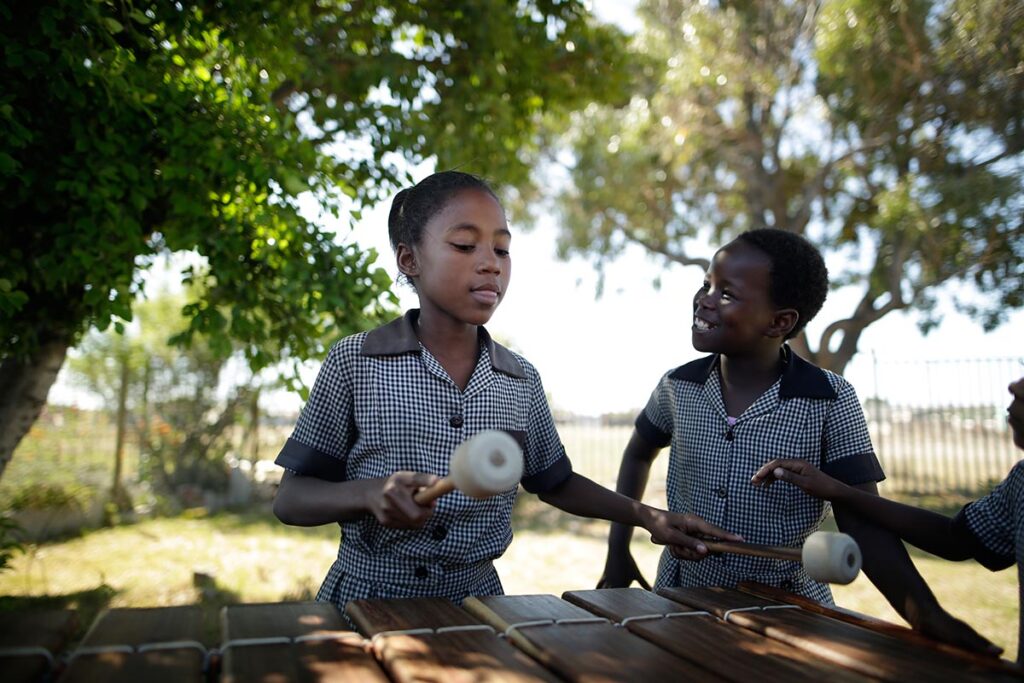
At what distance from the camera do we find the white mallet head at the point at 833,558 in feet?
5.11

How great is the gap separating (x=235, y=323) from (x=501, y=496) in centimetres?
226

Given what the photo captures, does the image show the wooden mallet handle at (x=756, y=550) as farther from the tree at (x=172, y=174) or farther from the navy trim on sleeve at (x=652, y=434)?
the tree at (x=172, y=174)

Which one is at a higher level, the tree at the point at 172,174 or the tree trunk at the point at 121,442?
the tree at the point at 172,174

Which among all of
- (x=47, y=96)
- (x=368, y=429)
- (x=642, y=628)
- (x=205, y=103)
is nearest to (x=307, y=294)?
(x=205, y=103)

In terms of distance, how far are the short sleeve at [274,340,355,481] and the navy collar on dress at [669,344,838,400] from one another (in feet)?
3.86

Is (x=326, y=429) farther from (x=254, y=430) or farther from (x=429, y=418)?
(x=254, y=430)

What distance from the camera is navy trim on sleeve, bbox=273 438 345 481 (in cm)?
198

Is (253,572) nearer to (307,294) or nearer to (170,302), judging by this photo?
(307,294)

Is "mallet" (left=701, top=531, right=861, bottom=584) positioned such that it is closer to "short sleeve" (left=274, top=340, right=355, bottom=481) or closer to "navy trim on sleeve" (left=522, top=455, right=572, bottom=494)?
"navy trim on sleeve" (left=522, top=455, right=572, bottom=494)

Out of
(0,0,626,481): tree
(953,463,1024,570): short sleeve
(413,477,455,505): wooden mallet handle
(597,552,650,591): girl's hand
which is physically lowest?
(597,552,650,591): girl's hand

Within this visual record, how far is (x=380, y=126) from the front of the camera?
494 cm

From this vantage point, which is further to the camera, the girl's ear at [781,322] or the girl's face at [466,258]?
the girl's ear at [781,322]

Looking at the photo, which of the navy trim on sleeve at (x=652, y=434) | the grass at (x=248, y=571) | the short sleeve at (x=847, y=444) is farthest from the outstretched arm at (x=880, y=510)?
the grass at (x=248, y=571)

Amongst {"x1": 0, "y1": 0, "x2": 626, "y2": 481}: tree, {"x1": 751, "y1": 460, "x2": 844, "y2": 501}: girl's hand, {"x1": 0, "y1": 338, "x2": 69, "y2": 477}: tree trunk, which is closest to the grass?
{"x1": 0, "y1": 338, "x2": 69, "y2": 477}: tree trunk
